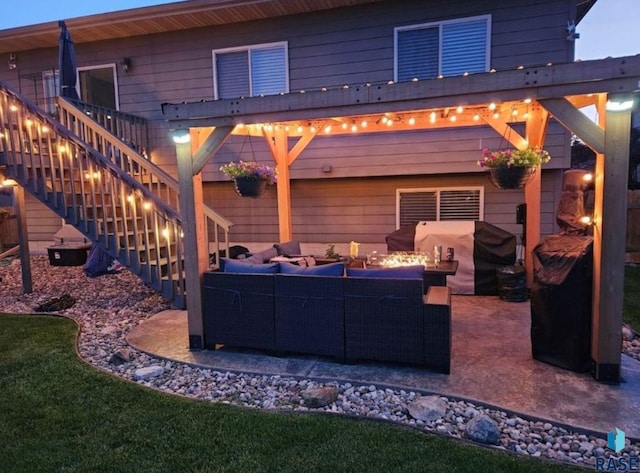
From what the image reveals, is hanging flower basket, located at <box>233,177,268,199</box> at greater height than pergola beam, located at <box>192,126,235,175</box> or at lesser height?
lesser

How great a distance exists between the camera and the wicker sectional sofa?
3689mm

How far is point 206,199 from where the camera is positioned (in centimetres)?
916

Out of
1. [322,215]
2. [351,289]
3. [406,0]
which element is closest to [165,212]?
[351,289]

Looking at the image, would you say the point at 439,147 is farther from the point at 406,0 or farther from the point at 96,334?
the point at 96,334

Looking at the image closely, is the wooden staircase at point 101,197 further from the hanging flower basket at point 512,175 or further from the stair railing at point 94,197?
the hanging flower basket at point 512,175

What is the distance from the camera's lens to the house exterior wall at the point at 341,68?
6574 mm

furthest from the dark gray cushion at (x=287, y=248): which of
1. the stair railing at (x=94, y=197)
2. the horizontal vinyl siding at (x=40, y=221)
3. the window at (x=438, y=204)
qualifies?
the horizontal vinyl siding at (x=40, y=221)

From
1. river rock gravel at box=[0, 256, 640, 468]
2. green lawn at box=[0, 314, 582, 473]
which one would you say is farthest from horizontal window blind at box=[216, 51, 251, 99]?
green lawn at box=[0, 314, 582, 473]

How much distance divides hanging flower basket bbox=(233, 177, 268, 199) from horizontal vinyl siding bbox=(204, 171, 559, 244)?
9.37 feet

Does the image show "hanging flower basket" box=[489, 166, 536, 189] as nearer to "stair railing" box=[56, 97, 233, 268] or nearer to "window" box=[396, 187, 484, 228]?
"window" box=[396, 187, 484, 228]

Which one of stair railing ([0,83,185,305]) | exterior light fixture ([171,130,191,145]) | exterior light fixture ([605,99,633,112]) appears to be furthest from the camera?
stair railing ([0,83,185,305])

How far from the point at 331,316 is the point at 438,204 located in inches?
184

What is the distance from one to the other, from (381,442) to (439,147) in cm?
573

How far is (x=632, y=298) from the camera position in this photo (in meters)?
5.91
